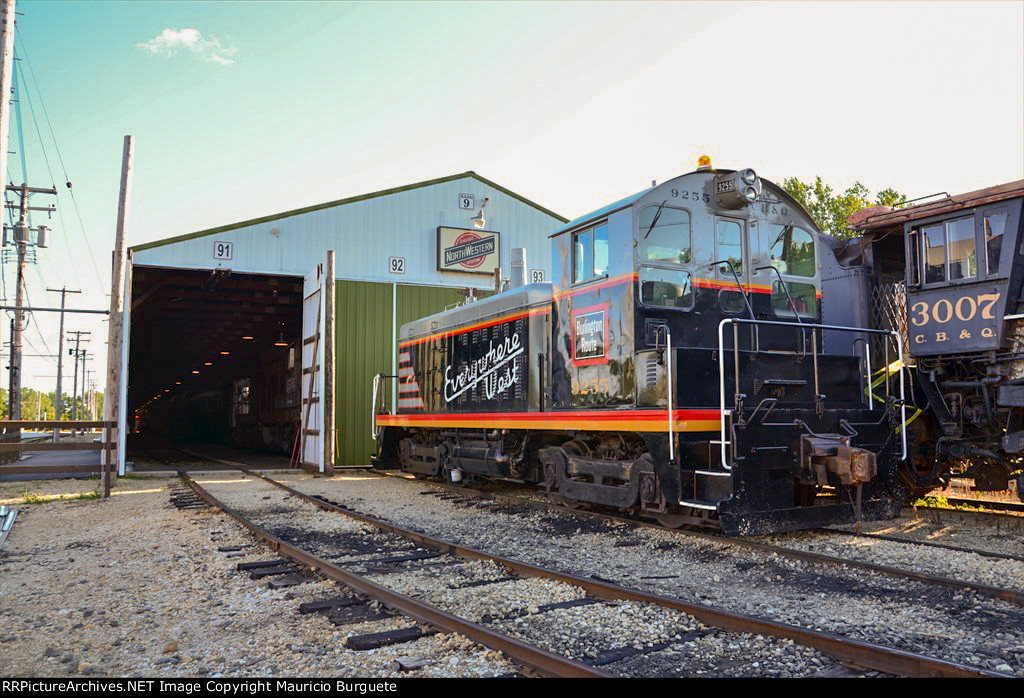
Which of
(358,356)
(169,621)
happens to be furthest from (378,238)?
(169,621)

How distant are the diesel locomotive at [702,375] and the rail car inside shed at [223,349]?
36.8 feet

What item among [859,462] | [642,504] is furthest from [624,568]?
[859,462]

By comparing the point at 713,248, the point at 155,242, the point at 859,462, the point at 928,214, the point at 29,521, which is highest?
the point at 155,242

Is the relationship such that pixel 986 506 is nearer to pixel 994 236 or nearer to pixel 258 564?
pixel 994 236

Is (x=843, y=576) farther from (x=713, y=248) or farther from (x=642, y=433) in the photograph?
(x=713, y=248)

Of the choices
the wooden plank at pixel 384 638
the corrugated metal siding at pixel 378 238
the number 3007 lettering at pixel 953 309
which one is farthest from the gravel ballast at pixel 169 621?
the corrugated metal siding at pixel 378 238

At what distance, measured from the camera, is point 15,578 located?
6.12 metres

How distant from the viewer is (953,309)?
833 cm

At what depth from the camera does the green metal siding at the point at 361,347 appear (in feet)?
57.4

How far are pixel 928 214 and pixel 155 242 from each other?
14.6 meters

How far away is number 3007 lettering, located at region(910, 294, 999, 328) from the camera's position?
A: 7984mm

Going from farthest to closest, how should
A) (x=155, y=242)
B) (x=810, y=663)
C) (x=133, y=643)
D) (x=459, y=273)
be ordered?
(x=459, y=273) < (x=155, y=242) < (x=133, y=643) < (x=810, y=663)

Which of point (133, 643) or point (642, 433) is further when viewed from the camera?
point (642, 433)

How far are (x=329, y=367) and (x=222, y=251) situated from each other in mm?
3719
